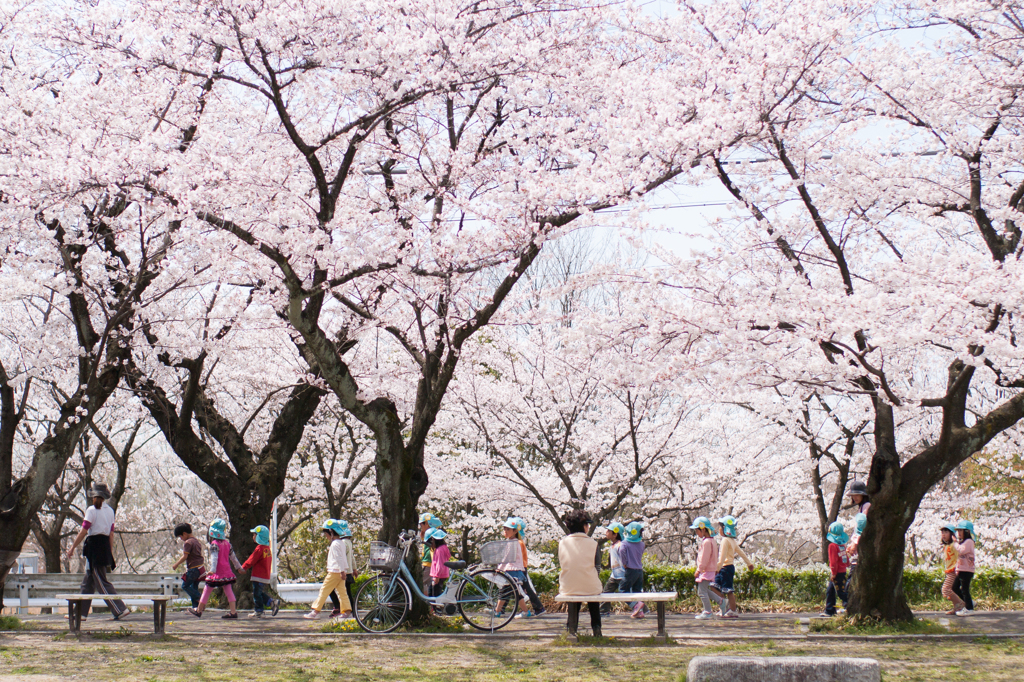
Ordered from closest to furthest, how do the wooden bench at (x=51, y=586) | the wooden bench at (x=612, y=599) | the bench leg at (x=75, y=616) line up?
the wooden bench at (x=612, y=599) < the bench leg at (x=75, y=616) < the wooden bench at (x=51, y=586)

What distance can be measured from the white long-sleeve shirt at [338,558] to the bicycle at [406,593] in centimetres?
61

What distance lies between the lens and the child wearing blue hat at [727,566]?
1178 cm

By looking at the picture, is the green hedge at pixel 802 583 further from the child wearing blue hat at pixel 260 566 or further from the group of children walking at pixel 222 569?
the child wearing blue hat at pixel 260 566

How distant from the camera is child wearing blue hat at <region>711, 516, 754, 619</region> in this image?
1178cm

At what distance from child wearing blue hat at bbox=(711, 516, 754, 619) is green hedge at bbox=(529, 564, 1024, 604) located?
1.78m

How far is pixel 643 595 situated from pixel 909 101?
6167 millimetres

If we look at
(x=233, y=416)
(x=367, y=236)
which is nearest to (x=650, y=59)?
(x=367, y=236)

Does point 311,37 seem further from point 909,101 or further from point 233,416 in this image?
point 233,416

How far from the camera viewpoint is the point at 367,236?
34.1 ft

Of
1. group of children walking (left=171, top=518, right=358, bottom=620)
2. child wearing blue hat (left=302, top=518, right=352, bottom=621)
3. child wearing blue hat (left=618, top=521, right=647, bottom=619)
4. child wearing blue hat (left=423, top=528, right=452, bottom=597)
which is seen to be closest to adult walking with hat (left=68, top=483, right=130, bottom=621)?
group of children walking (left=171, top=518, right=358, bottom=620)

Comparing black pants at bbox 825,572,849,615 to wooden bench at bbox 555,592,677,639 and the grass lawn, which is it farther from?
wooden bench at bbox 555,592,677,639

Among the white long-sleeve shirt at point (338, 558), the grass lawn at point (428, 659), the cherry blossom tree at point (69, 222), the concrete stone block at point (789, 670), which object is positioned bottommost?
the grass lawn at point (428, 659)

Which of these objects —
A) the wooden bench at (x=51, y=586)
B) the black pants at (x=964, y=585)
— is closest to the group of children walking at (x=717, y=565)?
the black pants at (x=964, y=585)

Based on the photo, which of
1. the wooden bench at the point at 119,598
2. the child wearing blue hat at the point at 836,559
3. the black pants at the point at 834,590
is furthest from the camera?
the black pants at the point at 834,590
